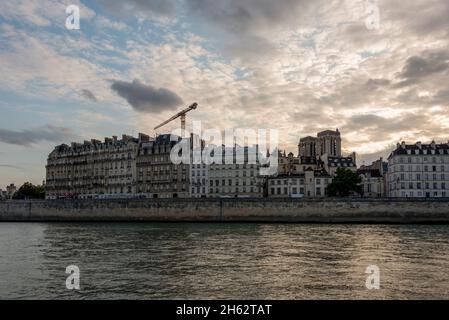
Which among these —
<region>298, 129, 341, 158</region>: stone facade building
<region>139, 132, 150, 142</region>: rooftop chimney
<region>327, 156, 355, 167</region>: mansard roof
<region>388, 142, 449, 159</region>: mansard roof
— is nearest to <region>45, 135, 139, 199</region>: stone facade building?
<region>139, 132, 150, 142</region>: rooftop chimney

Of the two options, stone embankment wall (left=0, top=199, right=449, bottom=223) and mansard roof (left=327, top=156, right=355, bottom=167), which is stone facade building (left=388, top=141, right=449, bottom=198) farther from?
mansard roof (left=327, top=156, right=355, bottom=167)

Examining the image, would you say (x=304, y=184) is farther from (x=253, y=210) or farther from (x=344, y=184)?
(x=253, y=210)

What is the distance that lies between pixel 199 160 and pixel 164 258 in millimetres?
61216

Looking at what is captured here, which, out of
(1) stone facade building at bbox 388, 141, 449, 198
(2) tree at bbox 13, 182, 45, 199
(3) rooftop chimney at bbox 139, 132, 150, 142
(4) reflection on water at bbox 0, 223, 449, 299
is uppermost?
(3) rooftop chimney at bbox 139, 132, 150, 142

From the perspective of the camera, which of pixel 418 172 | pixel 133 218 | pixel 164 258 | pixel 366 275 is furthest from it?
pixel 418 172

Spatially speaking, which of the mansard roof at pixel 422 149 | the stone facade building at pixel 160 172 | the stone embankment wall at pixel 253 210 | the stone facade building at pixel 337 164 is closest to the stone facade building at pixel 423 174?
the mansard roof at pixel 422 149

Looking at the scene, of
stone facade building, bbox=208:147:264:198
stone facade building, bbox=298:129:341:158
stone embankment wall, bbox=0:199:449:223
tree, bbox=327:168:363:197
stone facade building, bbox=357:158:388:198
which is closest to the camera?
stone embankment wall, bbox=0:199:449:223

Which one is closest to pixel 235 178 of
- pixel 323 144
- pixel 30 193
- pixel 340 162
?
pixel 340 162

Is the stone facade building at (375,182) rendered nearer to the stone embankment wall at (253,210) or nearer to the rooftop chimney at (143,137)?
the stone embankment wall at (253,210)

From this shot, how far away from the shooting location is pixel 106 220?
66875 mm

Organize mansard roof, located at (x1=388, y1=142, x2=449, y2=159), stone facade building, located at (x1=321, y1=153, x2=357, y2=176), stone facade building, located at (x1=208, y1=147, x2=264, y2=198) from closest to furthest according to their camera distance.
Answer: mansard roof, located at (x1=388, y1=142, x2=449, y2=159) → stone facade building, located at (x1=208, y1=147, x2=264, y2=198) → stone facade building, located at (x1=321, y1=153, x2=357, y2=176)

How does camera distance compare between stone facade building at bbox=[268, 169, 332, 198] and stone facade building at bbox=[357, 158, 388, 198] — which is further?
stone facade building at bbox=[357, 158, 388, 198]

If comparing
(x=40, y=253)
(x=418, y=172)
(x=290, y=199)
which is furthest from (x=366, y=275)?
(x=418, y=172)
